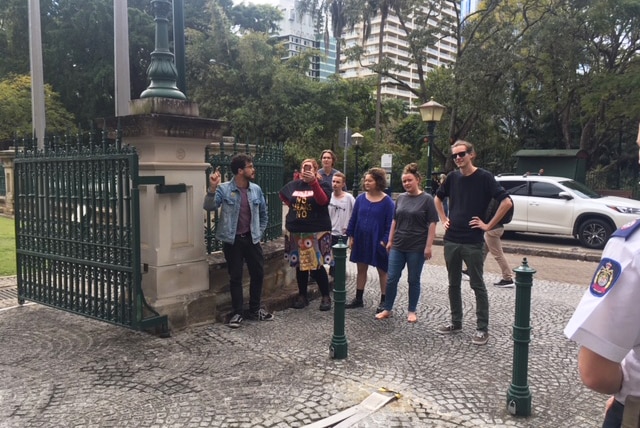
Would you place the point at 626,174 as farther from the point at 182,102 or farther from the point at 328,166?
the point at 182,102

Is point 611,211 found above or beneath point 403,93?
beneath

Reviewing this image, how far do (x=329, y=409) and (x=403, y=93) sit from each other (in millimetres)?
110113

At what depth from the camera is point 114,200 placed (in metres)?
4.62

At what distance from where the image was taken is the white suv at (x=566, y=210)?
11328mm

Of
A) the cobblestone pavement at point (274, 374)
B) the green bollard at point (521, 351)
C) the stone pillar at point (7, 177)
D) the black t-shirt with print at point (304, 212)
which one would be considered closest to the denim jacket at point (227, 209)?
the black t-shirt with print at point (304, 212)

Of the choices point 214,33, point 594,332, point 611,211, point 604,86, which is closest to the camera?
point 594,332

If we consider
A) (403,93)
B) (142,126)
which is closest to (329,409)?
(142,126)

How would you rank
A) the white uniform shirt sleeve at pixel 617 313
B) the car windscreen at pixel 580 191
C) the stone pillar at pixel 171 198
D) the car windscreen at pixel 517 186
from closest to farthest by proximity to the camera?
1. the white uniform shirt sleeve at pixel 617 313
2. the stone pillar at pixel 171 198
3. the car windscreen at pixel 580 191
4. the car windscreen at pixel 517 186

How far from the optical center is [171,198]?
484 centimetres

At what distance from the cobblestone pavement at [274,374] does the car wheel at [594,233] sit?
6675 mm

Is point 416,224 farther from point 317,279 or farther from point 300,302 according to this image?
point 300,302

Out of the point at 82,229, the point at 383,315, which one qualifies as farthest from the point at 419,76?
the point at 82,229

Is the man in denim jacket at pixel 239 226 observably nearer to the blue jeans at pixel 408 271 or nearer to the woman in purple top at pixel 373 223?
the woman in purple top at pixel 373 223

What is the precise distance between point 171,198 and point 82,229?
3.12 feet
